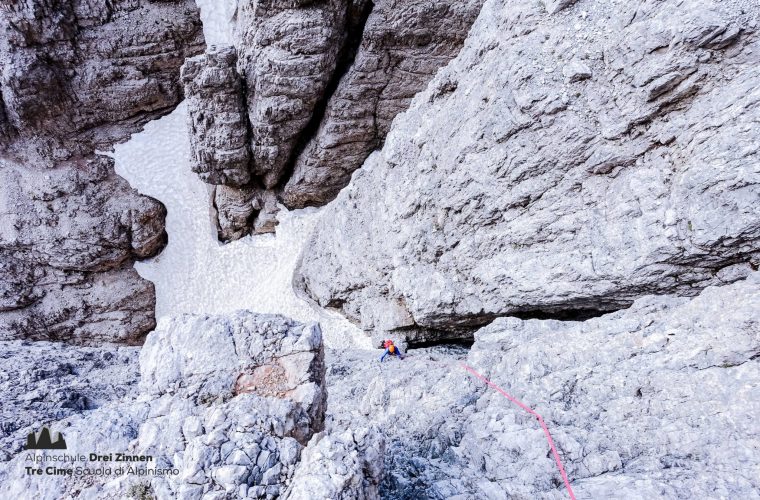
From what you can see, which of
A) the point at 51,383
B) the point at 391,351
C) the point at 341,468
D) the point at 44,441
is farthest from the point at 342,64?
the point at 341,468

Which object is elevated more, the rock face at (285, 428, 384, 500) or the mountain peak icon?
the mountain peak icon

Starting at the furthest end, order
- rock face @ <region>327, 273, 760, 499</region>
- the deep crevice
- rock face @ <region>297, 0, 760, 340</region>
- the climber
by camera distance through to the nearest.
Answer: the deep crevice, the climber, rock face @ <region>297, 0, 760, 340</region>, rock face @ <region>327, 273, 760, 499</region>

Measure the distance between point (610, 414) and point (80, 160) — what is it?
67.2 feet

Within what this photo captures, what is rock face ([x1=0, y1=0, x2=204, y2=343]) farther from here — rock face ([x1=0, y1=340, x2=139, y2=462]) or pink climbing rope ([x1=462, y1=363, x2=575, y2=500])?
pink climbing rope ([x1=462, y1=363, x2=575, y2=500])

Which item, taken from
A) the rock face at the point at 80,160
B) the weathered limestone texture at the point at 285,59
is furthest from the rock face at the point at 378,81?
the rock face at the point at 80,160

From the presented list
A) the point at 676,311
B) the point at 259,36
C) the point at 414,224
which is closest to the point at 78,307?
the point at 259,36

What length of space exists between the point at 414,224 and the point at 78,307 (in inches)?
622

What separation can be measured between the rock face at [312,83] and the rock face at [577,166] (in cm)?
305

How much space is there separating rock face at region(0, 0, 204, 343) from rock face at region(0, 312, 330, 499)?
553 inches

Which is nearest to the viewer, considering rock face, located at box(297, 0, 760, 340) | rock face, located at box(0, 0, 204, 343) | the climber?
rock face, located at box(297, 0, 760, 340)

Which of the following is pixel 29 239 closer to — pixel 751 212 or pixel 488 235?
pixel 488 235

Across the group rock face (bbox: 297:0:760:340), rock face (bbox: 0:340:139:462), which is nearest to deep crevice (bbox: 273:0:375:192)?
rock face (bbox: 297:0:760:340)

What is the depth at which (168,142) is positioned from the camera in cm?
1733

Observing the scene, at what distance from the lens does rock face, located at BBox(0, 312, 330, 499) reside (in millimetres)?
3753
